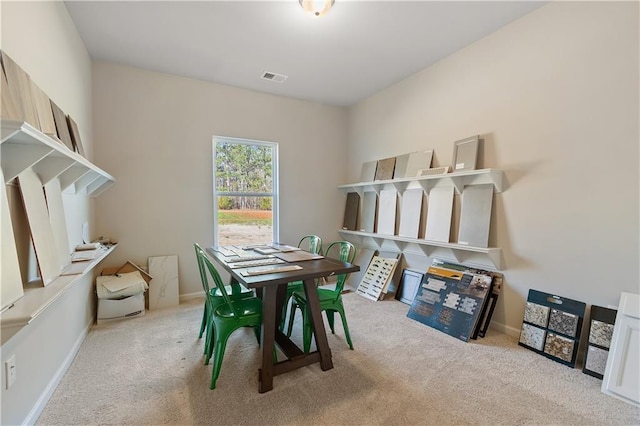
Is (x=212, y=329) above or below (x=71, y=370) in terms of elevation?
above

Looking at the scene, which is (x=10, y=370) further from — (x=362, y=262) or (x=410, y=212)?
(x=362, y=262)

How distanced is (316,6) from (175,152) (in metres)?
2.40

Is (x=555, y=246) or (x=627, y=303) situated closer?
(x=627, y=303)

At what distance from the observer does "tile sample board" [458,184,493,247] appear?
9.25ft

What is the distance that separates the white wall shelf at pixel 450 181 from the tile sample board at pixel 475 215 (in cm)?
6

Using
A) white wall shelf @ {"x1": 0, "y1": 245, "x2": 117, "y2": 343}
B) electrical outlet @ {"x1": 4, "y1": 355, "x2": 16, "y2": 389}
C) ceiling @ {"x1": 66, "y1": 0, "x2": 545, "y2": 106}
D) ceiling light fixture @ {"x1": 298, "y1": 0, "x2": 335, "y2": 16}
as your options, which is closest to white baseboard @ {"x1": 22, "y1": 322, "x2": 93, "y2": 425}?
electrical outlet @ {"x1": 4, "y1": 355, "x2": 16, "y2": 389}

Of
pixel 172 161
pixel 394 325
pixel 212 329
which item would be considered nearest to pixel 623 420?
pixel 394 325

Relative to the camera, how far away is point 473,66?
298cm

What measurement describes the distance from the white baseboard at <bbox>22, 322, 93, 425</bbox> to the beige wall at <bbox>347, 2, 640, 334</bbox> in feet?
11.6

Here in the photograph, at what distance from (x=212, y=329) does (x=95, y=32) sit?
9.52 ft

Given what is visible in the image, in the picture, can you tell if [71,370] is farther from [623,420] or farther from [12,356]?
[623,420]

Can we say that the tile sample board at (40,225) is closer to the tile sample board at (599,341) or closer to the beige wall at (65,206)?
the beige wall at (65,206)

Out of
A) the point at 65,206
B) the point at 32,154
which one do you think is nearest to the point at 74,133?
the point at 65,206

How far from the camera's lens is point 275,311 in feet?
6.55
